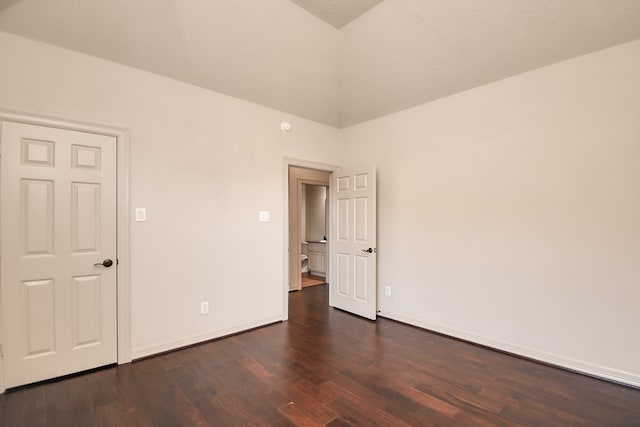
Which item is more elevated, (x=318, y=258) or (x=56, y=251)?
(x=56, y=251)

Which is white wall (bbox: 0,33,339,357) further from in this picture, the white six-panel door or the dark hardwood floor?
the dark hardwood floor

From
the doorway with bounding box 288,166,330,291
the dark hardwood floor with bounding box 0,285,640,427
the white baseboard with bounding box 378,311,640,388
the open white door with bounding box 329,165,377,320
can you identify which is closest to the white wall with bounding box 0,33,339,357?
the dark hardwood floor with bounding box 0,285,640,427

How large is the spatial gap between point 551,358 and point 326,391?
2135 mm

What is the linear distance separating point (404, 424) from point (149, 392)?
1.92 m

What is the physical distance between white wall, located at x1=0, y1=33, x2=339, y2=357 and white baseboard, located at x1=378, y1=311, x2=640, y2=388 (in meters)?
2.13

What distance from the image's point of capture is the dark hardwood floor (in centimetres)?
197

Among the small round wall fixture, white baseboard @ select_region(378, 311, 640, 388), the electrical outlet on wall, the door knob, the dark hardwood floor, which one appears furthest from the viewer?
the small round wall fixture

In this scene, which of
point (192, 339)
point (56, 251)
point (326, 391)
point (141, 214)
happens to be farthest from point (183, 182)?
point (326, 391)

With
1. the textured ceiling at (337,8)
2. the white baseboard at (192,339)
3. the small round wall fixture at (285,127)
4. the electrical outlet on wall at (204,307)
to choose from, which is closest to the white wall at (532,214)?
the textured ceiling at (337,8)

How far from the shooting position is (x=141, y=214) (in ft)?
9.29

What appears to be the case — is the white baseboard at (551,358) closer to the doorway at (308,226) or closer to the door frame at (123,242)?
the doorway at (308,226)

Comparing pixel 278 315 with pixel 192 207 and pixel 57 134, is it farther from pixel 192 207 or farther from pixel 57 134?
pixel 57 134

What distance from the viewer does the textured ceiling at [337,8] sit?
2.68m

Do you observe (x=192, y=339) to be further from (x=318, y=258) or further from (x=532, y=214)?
(x=318, y=258)
